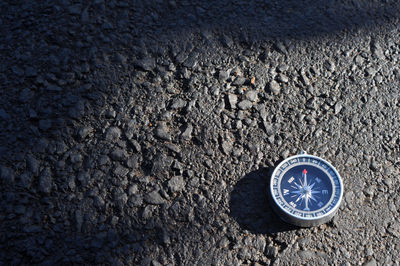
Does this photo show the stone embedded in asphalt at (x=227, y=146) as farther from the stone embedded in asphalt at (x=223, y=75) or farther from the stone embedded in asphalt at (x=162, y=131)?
the stone embedded in asphalt at (x=223, y=75)

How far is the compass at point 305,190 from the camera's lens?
8.28 feet

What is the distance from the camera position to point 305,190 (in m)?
2.60

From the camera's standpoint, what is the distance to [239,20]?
3.32m

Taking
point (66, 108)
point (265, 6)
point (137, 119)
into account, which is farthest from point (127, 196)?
point (265, 6)

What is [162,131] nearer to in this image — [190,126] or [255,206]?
[190,126]

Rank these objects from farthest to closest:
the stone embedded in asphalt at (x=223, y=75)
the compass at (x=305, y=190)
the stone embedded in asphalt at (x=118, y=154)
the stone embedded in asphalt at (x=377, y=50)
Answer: the stone embedded in asphalt at (x=377, y=50)
the stone embedded in asphalt at (x=223, y=75)
the stone embedded in asphalt at (x=118, y=154)
the compass at (x=305, y=190)

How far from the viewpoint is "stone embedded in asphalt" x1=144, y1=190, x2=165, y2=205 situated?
264cm

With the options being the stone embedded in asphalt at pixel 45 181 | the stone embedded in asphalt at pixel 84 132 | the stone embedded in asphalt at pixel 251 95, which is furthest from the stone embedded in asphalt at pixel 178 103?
the stone embedded in asphalt at pixel 45 181

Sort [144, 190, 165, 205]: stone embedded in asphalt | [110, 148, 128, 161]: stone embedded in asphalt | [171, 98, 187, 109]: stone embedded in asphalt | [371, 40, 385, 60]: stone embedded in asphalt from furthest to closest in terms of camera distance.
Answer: [371, 40, 385, 60]: stone embedded in asphalt < [171, 98, 187, 109]: stone embedded in asphalt < [110, 148, 128, 161]: stone embedded in asphalt < [144, 190, 165, 205]: stone embedded in asphalt

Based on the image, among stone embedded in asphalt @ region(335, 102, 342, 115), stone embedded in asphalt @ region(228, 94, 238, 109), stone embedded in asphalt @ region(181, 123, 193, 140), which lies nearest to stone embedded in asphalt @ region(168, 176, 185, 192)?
stone embedded in asphalt @ region(181, 123, 193, 140)

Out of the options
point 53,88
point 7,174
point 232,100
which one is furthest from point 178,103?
point 7,174

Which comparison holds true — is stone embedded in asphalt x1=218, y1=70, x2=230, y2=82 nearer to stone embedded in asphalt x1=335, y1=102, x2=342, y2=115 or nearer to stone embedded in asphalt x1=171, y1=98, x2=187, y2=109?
stone embedded in asphalt x1=171, y1=98, x2=187, y2=109

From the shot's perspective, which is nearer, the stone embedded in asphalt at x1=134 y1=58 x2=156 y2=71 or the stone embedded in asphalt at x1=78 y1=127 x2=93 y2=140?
the stone embedded in asphalt at x1=78 y1=127 x2=93 y2=140

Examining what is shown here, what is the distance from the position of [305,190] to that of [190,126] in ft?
2.40
